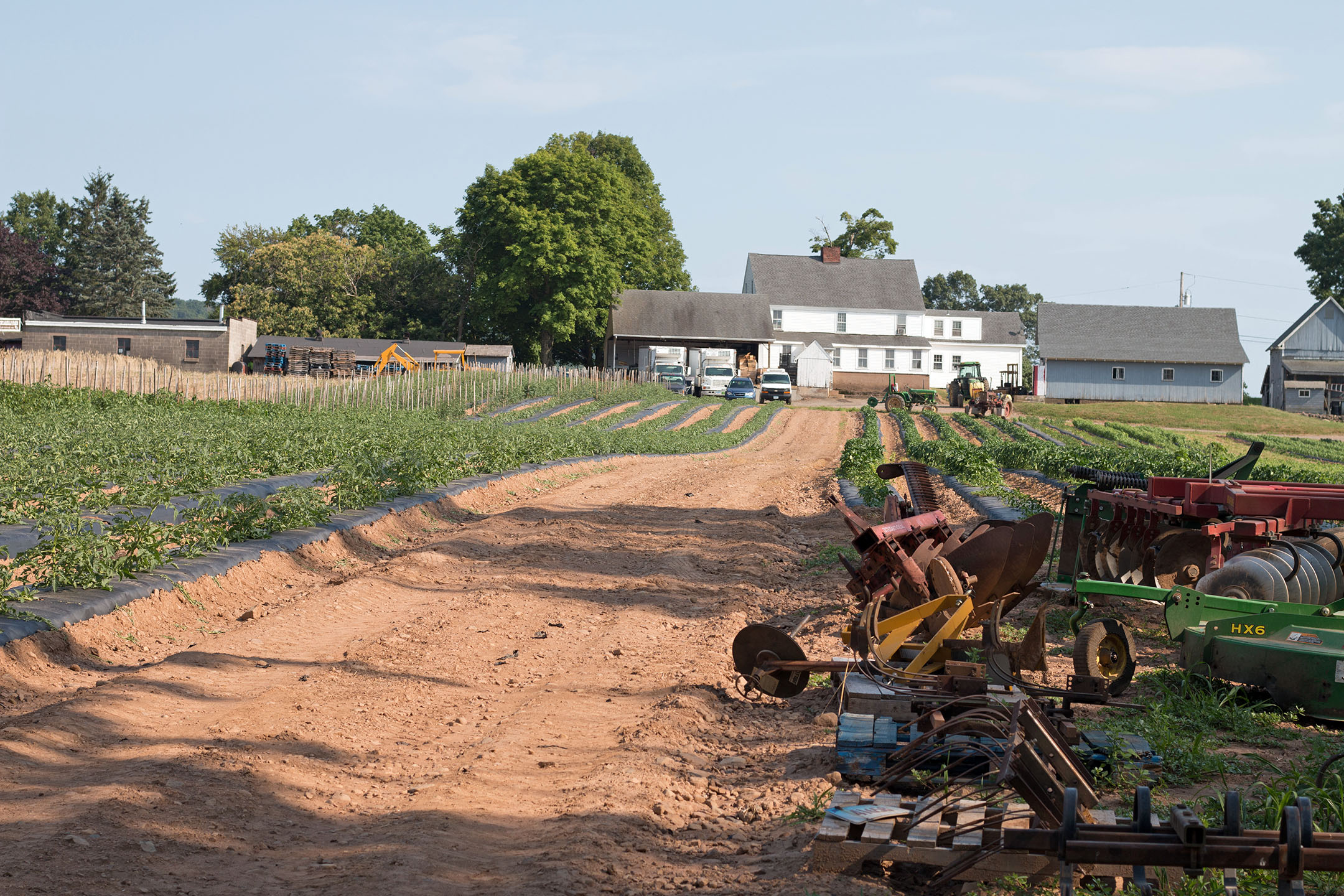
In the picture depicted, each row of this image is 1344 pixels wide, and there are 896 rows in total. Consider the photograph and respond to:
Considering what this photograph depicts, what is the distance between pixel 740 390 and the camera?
168ft

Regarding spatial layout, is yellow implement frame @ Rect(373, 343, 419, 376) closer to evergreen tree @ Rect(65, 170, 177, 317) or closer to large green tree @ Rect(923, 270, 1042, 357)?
evergreen tree @ Rect(65, 170, 177, 317)

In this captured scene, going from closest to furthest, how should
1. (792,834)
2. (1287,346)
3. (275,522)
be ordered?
1. (792,834)
2. (275,522)
3. (1287,346)

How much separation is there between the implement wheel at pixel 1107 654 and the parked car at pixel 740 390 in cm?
4374

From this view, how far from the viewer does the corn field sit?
32156 millimetres

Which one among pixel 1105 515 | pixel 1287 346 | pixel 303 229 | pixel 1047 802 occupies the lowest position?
pixel 1047 802

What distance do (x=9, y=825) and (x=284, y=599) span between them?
17.6 ft

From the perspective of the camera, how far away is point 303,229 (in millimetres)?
98375

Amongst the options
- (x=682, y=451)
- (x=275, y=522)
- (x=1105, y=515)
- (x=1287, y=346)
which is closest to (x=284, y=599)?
(x=275, y=522)

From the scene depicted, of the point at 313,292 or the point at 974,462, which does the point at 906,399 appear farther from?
the point at 313,292

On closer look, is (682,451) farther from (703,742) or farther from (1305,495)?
(703,742)

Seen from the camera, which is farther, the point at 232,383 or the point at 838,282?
the point at 838,282

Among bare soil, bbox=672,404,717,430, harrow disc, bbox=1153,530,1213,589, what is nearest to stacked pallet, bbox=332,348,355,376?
bare soil, bbox=672,404,717,430

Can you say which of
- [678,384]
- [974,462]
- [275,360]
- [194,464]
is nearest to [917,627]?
[194,464]

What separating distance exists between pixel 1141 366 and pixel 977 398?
20.5 m
